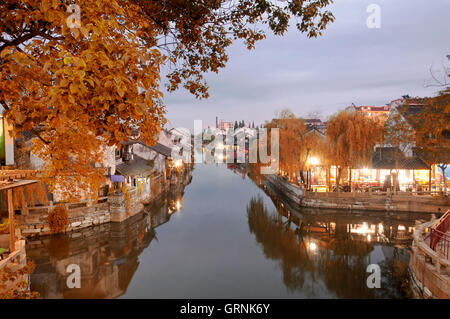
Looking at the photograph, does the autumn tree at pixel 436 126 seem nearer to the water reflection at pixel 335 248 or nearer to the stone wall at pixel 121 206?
the water reflection at pixel 335 248

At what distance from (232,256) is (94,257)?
6327 mm

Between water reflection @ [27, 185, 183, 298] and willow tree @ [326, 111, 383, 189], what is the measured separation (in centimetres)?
1373

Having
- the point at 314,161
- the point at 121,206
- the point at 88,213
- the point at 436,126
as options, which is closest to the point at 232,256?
the point at 121,206

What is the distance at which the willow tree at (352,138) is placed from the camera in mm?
19594

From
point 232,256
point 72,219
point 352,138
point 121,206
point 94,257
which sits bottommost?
point 232,256

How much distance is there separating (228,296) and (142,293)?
3088 mm

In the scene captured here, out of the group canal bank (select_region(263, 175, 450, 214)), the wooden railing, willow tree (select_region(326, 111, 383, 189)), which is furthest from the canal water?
willow tree (select_region(326, 111, 383, 189))

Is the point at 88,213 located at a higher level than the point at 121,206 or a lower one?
lower

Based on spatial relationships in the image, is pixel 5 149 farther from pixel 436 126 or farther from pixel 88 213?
pixel 436 126

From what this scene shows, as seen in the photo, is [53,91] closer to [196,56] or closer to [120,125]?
[120,125]

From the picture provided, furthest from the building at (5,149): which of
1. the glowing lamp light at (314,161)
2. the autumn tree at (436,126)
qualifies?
the glowing lamp light at (314,161)

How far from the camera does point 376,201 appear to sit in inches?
766

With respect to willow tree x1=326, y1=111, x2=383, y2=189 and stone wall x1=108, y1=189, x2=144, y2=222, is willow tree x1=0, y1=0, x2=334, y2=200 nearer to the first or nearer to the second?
stone wall x1=108, y1=189, x2=144, y2=222

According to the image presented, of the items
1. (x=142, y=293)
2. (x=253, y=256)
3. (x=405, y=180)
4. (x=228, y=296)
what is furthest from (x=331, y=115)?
(x=142, y=293)
